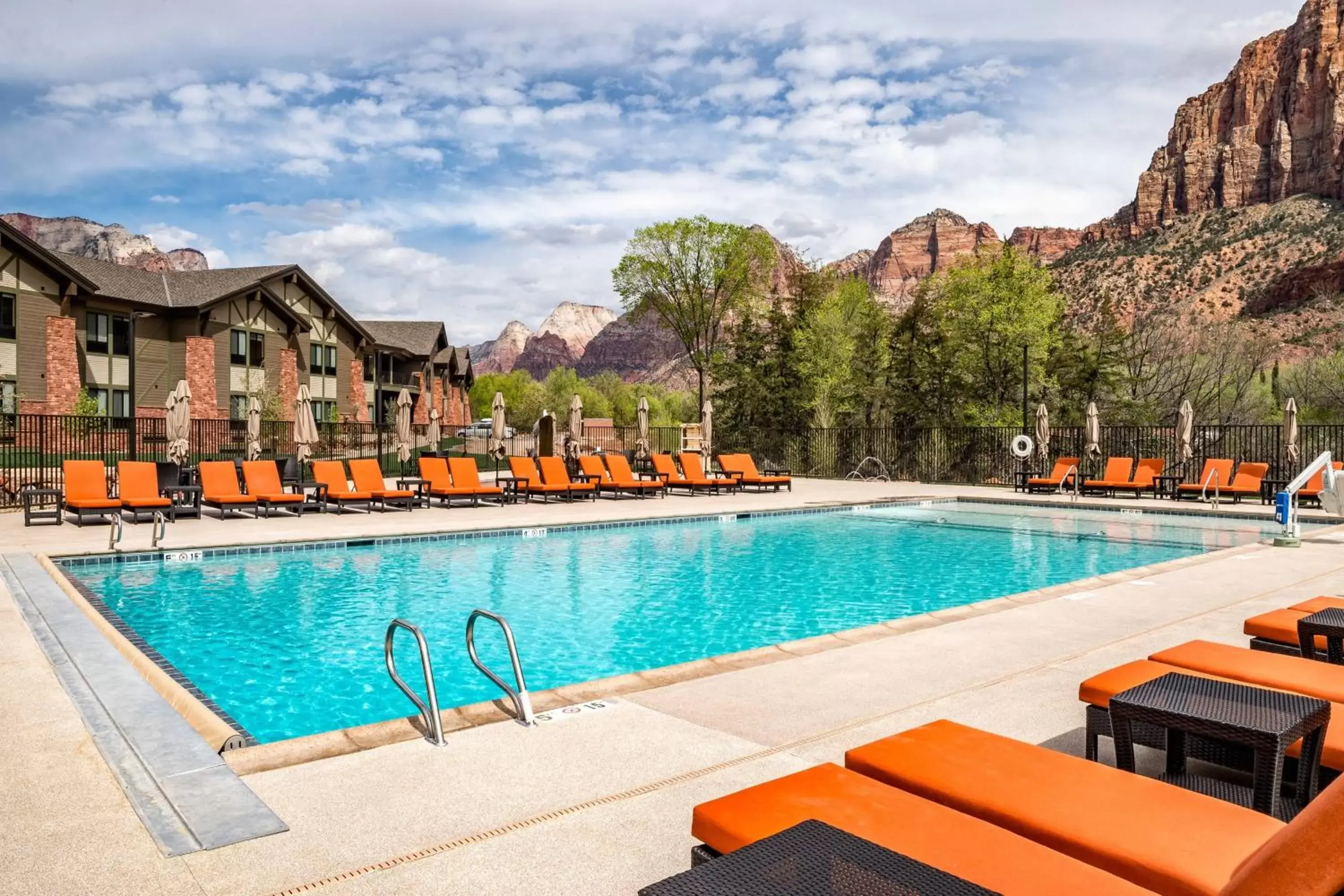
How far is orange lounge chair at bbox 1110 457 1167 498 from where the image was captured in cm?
1791

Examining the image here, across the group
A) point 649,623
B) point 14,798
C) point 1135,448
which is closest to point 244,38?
point 649,623

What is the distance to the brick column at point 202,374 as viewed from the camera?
1302 inches

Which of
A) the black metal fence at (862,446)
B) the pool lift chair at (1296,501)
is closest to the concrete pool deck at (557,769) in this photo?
the pool lift chair at (1296,501)

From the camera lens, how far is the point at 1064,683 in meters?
4.70

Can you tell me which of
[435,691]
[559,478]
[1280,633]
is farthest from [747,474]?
[435,691]

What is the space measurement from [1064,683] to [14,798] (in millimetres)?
4674

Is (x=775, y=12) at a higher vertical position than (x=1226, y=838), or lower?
higher

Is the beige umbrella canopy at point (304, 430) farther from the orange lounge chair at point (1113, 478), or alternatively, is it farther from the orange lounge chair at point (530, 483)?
the orange lounge chair at point (1113, 478)

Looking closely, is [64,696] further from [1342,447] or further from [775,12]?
[1342,447]

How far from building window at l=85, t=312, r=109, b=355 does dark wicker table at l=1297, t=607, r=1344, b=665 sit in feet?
117

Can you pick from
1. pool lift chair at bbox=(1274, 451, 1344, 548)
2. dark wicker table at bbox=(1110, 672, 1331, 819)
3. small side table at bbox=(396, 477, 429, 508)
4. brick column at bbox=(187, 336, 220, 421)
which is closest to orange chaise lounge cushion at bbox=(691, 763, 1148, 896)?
dark wicker table at bbox=(1110, 672, 1331, 819)

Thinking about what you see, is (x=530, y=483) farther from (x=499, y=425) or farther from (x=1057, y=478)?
(x=1057, y=478)

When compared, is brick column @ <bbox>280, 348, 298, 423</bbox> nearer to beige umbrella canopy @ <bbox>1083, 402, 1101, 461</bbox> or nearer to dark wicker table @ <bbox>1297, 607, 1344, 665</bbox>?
beige umbrella canopy @ <bbox>1083, 402, 1101, 461</bbox>

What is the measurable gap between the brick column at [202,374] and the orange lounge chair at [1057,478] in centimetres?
2881
